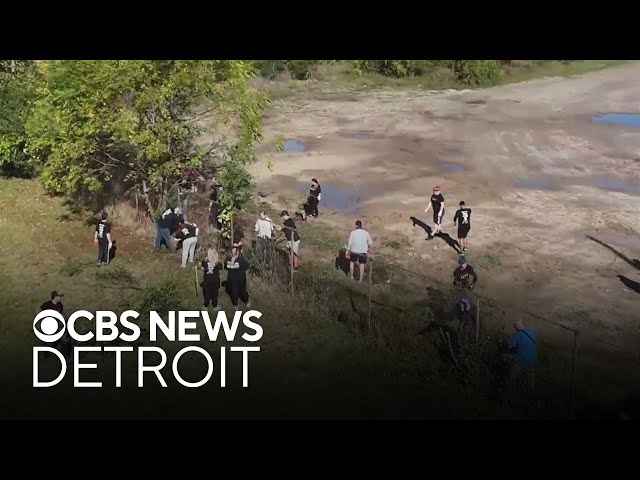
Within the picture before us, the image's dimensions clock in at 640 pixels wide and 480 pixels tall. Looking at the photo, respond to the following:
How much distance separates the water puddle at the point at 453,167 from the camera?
86.5ft

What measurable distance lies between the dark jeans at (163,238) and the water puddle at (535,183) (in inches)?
514

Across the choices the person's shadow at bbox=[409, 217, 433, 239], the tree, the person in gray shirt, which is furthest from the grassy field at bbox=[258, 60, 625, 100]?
the person in gray shirt

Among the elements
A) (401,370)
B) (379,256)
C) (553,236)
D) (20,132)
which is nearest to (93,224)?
(20,132)

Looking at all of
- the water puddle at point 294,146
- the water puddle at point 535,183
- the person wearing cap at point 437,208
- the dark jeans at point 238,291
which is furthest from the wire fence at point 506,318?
the water puddle at point 294,146

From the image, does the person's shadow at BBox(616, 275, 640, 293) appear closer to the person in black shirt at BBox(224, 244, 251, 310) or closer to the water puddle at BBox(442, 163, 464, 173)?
the person in black shirt at BBox(224, 244, 251, 310)

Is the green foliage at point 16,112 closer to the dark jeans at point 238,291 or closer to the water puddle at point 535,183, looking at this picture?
the dark jeans at point 238,291

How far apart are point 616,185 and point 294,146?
1289 centimetres

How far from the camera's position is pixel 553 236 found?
741 inches

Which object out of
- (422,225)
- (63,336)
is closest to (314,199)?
(422,225)

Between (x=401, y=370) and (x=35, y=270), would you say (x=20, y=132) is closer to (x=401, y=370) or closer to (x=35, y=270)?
(x=35, y=270)

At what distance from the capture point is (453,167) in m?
26.8

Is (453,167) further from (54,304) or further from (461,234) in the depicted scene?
(54,304)

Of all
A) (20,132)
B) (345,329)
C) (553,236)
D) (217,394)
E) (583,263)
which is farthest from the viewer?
(20,132)

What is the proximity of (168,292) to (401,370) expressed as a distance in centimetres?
514
